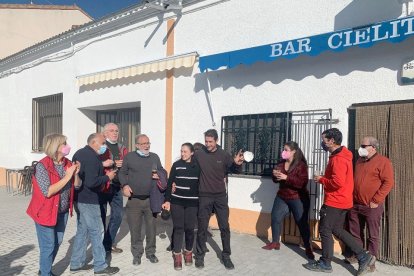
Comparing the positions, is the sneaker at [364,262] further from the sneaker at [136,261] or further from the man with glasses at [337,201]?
the sneaker at [136,261]

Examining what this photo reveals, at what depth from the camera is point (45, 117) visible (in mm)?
11750

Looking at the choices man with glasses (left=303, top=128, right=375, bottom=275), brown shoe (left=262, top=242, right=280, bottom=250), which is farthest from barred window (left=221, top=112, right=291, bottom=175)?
man with glasses (left=303, top=128, right=375, bottom=275)

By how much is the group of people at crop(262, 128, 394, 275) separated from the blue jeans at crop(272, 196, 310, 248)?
5 centimetres

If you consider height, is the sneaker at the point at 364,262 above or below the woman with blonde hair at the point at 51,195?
below

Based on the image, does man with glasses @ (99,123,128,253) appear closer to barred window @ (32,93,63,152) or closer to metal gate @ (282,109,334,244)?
metal gate @ (282,109,334,244)

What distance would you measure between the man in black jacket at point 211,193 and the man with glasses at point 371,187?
158 cm

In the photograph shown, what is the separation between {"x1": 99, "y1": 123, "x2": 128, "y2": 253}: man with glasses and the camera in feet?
16.0

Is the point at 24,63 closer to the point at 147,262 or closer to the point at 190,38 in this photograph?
the point at 190,38

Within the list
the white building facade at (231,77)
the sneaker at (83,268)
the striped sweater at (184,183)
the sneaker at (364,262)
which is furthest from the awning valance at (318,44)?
the sneaker at (83,268)

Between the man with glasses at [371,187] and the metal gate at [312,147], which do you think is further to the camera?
the metal gate at [312,147]

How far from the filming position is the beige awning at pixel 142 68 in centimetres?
692

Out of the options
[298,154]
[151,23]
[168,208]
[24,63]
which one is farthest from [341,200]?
[24,63]

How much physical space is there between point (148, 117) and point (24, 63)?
6.90 metres

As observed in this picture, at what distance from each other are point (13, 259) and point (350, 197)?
4661mm
